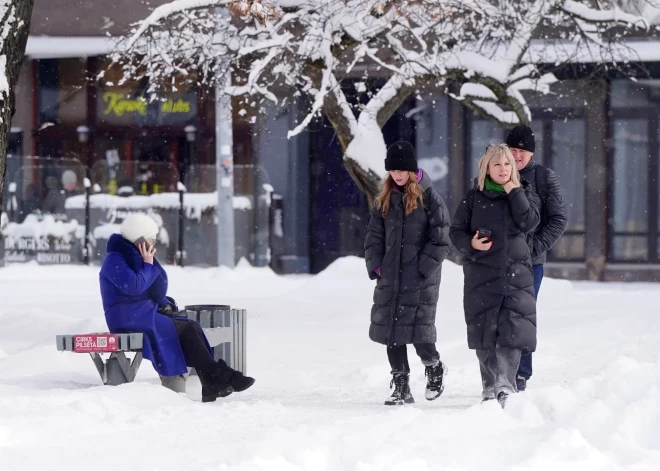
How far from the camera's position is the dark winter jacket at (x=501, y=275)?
22.5 ft

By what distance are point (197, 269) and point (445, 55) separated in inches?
276

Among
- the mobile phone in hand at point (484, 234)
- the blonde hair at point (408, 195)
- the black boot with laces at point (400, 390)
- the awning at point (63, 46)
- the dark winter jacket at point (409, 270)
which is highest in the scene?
the awning at point (63, 46)

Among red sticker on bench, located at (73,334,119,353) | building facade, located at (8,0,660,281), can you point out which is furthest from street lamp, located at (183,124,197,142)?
red sticker on bench, located at (73,334,119,353)

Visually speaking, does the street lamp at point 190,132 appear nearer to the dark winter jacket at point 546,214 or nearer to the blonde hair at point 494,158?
the dark winter jacket at point 546,214

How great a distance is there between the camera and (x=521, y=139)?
7488 mm

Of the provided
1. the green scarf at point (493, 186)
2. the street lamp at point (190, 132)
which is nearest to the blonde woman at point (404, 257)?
the green scarf at point (493, 186)

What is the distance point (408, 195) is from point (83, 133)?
14541mm

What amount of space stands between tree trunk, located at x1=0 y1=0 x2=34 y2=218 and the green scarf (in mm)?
3785

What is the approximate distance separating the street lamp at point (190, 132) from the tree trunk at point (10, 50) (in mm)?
12127

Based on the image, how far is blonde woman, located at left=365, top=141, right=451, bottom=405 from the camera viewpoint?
7.43 meters

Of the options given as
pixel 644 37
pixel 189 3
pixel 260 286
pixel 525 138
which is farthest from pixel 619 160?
pixel 525 138

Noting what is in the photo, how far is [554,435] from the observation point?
5367mm

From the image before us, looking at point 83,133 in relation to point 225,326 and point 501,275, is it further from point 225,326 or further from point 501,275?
point 501,275

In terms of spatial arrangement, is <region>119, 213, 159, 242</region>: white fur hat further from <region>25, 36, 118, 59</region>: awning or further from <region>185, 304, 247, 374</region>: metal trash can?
<region>25, 36, 118, 59</region>: awning
